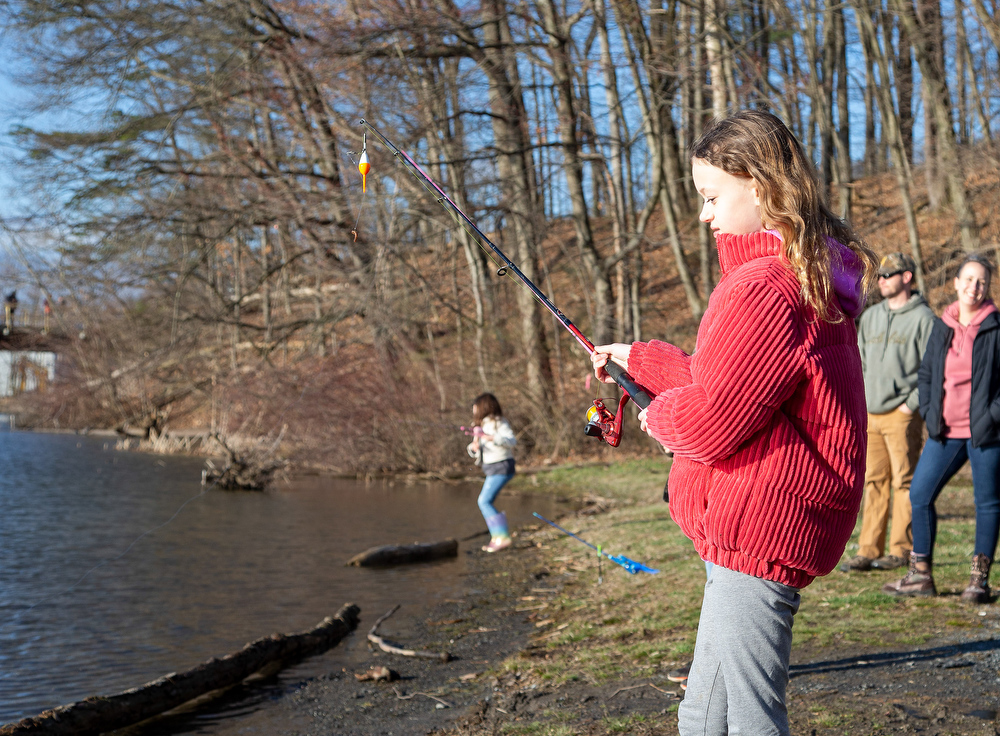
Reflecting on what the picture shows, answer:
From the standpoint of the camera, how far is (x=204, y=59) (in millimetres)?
19062

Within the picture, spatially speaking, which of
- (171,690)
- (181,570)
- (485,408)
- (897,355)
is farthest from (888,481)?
(181,570)

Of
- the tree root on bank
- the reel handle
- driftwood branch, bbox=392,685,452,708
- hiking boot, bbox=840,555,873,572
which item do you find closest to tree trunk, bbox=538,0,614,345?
the tree root on bank

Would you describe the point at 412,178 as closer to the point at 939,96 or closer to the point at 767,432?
the point at 939,96

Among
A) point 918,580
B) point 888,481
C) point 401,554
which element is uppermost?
point 888,481

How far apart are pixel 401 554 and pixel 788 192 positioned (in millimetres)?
7604

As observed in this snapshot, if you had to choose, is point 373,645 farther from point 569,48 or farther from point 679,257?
point 569,48

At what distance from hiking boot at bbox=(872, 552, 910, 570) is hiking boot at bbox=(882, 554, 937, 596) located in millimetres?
814

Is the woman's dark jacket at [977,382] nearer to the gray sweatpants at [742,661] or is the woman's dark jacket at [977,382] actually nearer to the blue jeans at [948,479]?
the blue jeans at [948,479]

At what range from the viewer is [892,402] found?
6430mm

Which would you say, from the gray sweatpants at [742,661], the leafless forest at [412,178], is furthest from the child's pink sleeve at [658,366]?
the leafless forest at [412,178]

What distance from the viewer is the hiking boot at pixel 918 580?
5613 mm

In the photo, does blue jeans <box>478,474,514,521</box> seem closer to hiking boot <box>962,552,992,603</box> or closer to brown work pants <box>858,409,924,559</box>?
brown work pants <box>858,409,924,559</box>

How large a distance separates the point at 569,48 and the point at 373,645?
13.5 m

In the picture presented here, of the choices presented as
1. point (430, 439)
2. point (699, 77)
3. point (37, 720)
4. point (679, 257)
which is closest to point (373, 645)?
point (37, 720)
